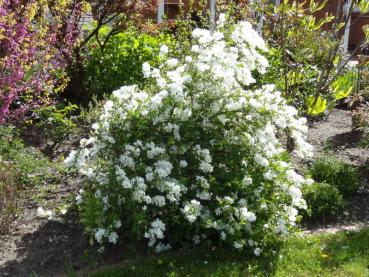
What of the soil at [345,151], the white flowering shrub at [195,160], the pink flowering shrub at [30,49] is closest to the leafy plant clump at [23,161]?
the pink flowering shrub at [30,49]

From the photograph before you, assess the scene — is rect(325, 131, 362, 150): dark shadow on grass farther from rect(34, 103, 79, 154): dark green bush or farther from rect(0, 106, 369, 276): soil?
rect(34, 103, 79, 154): dark green bush

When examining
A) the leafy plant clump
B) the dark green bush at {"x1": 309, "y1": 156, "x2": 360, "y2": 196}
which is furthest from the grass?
the leafy plant clump

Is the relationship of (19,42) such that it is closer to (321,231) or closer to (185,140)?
(185,140)

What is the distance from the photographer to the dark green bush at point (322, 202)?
16.3ft

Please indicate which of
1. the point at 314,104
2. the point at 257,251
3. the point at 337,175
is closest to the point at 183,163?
the point at 257,251

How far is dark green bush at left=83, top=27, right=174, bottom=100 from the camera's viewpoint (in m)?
7.59

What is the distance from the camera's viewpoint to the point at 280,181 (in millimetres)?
4270

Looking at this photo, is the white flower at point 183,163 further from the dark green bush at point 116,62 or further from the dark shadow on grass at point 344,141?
the dark green bush at point 116,62

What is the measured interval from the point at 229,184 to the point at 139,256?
872 millimetres

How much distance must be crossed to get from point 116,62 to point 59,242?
12.6 feet

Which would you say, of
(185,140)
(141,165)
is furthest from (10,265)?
(185,140)

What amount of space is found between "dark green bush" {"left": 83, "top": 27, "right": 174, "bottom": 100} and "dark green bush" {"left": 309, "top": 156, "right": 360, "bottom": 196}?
2.82 meters

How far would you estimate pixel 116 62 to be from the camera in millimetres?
7664

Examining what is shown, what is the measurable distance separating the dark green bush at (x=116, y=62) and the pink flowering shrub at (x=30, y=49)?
673 millimetres
